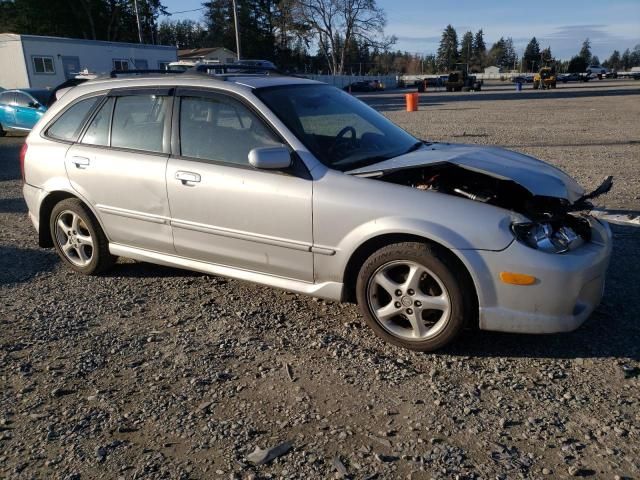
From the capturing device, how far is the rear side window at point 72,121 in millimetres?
4766

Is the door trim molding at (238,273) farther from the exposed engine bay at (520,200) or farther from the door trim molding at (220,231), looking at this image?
the exposed engine bay at (520,200)

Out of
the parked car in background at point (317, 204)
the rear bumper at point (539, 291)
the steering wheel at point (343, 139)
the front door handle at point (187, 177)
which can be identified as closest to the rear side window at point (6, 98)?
the parked car in background at point (317, 204)

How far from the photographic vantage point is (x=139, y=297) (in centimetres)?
449

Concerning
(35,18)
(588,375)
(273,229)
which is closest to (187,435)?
(273,229)

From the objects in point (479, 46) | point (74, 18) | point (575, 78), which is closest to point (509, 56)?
point (479, 46)

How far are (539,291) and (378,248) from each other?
101 cm

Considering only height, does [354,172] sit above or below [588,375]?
above

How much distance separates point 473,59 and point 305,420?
152085 millimetres

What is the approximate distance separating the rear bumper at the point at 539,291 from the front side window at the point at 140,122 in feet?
8.73

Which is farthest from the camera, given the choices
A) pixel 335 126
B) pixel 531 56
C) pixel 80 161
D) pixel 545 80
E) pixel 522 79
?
pixel 531 56

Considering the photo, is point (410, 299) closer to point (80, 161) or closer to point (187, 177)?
point (187, 177)

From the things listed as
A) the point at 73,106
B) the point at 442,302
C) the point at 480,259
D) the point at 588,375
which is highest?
the point at 73,106

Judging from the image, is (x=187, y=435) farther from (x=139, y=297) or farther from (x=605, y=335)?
(x=605, y=335)

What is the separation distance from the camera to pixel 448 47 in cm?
14112
